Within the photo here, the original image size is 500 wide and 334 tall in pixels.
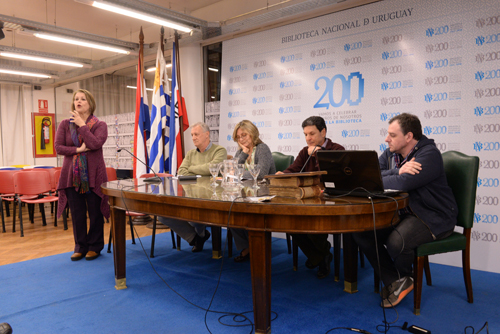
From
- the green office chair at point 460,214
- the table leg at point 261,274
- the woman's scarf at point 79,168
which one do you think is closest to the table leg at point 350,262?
the green office chair at point 460,214

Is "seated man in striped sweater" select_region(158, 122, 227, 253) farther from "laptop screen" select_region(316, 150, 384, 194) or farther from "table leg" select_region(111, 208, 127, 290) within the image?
"laptop screen" select_region(316, 150, 384, 194)

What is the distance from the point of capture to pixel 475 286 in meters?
2.63

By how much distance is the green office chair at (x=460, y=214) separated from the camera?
2.11 m

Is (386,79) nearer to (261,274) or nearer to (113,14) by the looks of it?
(261,274)

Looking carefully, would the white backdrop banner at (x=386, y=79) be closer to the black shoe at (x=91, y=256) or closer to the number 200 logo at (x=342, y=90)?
the number 200 logo at (x=342, y=90)

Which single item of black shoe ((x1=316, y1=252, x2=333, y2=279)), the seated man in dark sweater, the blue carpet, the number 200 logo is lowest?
the blue carpet

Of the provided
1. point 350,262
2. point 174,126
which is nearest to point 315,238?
point 350,262

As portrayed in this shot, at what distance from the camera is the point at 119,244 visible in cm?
258

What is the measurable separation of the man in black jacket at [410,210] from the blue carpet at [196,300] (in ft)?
0.70

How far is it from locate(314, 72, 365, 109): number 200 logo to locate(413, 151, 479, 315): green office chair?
151 centimetres

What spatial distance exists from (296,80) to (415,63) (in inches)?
→ 53.1

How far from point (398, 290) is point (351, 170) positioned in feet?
3.08

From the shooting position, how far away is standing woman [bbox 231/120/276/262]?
9.95ft

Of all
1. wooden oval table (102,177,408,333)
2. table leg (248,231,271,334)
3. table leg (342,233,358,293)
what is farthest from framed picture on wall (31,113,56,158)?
table leg (248,231,271,334)
